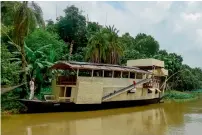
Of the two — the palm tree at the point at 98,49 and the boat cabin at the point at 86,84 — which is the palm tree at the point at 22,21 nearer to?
the boat cabin at the point at 86,84

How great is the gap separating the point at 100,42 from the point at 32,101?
1001 centimetres

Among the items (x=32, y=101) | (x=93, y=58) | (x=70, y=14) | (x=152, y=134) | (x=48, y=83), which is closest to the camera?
(x=152, y=134)

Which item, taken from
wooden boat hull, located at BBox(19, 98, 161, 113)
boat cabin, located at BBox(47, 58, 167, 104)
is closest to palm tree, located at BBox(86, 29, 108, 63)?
boat cabin, located at BBox(47, 58, 167, 104)

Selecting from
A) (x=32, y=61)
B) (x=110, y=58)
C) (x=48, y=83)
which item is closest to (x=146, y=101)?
(x=110, y=58)

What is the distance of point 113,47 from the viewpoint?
22500 mm

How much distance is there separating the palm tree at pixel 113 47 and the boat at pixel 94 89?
3.01 metres

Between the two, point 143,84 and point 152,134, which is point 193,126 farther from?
point 143,84

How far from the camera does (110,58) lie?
22.5m

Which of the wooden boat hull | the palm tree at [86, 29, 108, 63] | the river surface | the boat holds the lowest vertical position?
the river surface

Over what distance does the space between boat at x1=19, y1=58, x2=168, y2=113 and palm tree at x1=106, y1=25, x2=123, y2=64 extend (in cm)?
301

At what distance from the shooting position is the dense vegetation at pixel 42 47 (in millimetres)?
13777

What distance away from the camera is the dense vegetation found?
13.8m

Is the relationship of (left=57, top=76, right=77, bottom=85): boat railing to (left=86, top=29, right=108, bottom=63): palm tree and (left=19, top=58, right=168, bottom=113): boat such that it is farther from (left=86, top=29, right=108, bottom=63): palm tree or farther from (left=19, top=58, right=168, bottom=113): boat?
(left=86, top=29, right=108, bottom=63): palm tree

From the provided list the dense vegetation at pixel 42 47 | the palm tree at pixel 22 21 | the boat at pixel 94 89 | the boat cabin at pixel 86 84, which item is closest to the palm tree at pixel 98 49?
the dense vegetation at pixel 42 47
